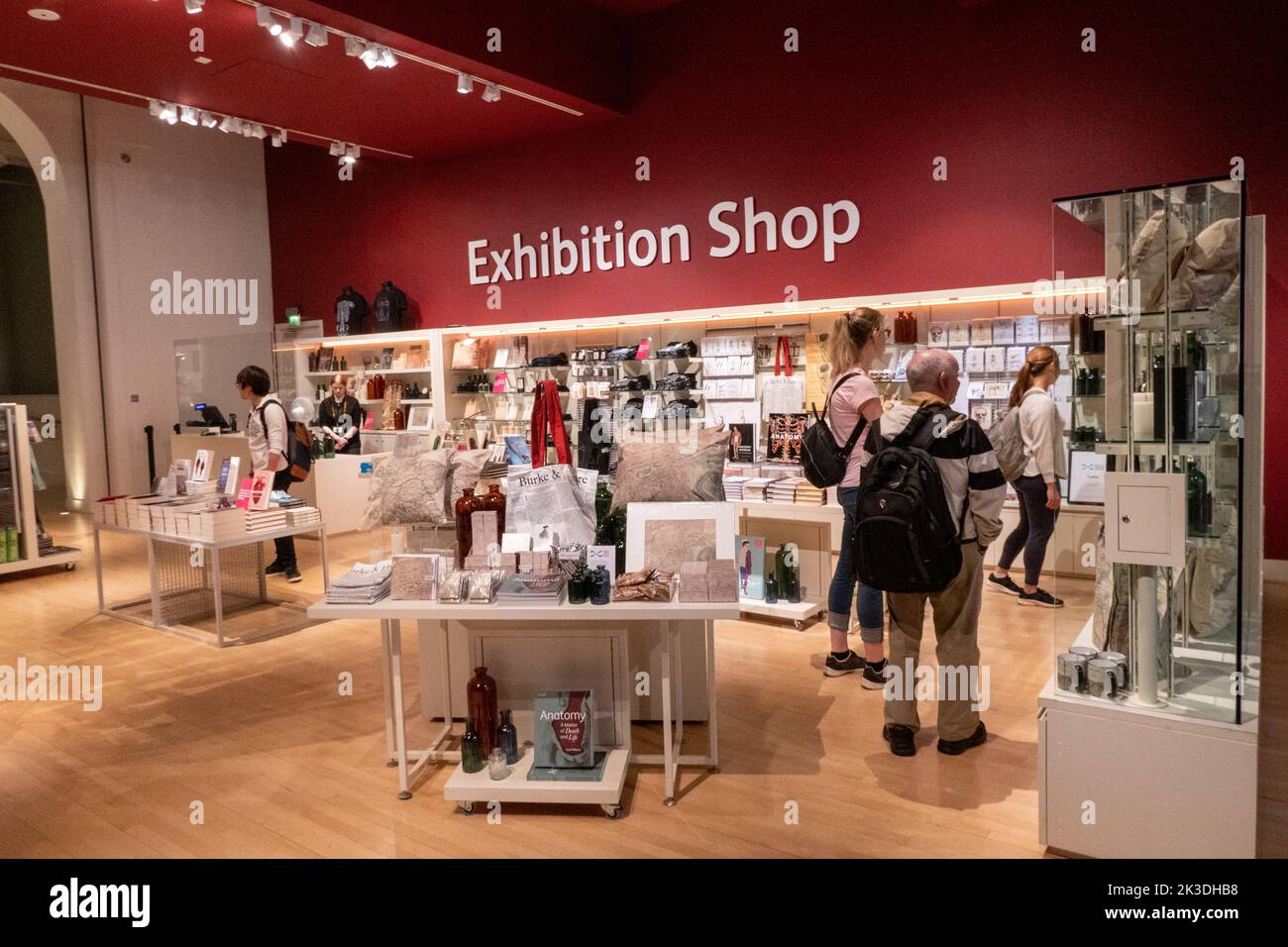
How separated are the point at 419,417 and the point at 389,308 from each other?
1291 millimetres

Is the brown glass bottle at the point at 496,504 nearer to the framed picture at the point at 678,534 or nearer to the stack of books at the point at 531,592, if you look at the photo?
the stack of books at the point at 531,592

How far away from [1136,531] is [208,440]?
9406 mm

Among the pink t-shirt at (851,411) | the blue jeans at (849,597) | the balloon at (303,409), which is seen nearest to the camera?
the pink t-shirt at (851,411)

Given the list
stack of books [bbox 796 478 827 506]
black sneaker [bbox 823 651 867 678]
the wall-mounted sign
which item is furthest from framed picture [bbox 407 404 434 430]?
black sneaker [bbox 823 651 867 678]

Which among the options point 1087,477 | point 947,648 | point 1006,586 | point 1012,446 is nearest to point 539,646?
point 947,648

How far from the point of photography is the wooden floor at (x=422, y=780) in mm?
2918

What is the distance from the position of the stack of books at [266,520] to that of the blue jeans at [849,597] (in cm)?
345

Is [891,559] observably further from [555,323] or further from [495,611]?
[555,323]

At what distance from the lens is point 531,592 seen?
120 inches

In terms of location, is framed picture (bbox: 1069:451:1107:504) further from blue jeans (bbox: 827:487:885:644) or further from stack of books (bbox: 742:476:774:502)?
stack of books (bbox: 742:476:774:502)

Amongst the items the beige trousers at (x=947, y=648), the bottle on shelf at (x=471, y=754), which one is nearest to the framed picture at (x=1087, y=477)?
the beige trousers at (x=947, y=648)

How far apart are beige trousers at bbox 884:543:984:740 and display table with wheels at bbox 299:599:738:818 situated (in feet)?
2.39

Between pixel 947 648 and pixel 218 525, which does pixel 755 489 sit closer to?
pixel 947 648

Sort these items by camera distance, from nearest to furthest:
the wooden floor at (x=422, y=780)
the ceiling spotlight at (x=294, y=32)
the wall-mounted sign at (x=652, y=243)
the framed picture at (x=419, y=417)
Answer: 1. the wooden floor at (x=422, y=780)
2. the ceiling spotlight at (x=294, y=32)
3. the wall-mounted sign at (x=652, y=243)
4. the framed picture at (x=419, y=417)
